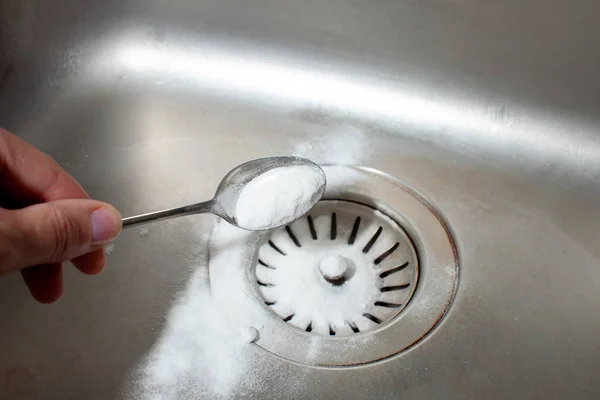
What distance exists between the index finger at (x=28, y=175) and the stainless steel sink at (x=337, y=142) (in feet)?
0.30

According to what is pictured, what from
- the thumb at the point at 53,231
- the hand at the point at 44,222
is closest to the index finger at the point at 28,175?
the hand at the point at 44,222

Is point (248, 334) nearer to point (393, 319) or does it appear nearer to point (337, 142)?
point (393, 319)

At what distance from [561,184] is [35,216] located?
51 centimetres

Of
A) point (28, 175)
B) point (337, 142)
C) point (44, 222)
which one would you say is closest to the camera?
point (44, 222)

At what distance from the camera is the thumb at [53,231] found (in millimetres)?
324

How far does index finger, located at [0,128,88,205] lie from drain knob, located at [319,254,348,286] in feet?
0.77

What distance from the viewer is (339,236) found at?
59 cm

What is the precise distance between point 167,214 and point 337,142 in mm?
229

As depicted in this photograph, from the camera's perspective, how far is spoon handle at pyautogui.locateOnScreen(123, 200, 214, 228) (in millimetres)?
454

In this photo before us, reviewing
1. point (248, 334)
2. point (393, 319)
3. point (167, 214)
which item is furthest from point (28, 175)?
point (393, 319)

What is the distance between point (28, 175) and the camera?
46 cm

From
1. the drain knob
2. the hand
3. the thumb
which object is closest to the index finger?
the hand

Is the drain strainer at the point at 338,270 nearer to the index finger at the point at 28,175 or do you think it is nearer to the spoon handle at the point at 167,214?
the spoon handle at the point at 167,214

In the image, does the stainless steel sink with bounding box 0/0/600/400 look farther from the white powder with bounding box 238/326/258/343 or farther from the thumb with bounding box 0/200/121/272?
the thumb with bounding box 0/200/121/272
